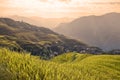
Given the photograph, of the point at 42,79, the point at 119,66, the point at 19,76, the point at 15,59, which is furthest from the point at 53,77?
the point at 119,66

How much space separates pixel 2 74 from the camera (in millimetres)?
10297

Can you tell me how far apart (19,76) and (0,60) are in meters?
2.89

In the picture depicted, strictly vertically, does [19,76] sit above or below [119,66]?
above

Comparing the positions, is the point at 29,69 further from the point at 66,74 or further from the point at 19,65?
the point at 66,74

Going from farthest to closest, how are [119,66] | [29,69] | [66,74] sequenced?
[119,66] → [66,74] → [29,69]

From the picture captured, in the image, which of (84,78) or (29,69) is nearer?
(29,69)

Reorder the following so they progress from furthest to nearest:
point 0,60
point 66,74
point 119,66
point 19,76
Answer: point 119,66 < point 0,60 < point 66,74 < point 19,76

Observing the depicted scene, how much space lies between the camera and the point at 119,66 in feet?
102

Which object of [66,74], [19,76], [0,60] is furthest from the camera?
[0,60]

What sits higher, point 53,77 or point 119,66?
point 53,77

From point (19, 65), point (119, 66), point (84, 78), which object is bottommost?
point (119, 66)

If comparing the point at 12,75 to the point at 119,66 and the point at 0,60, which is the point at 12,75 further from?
the point at 119,66

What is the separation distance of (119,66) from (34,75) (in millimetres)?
22492

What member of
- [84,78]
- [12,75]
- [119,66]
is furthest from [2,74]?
[119,66]
